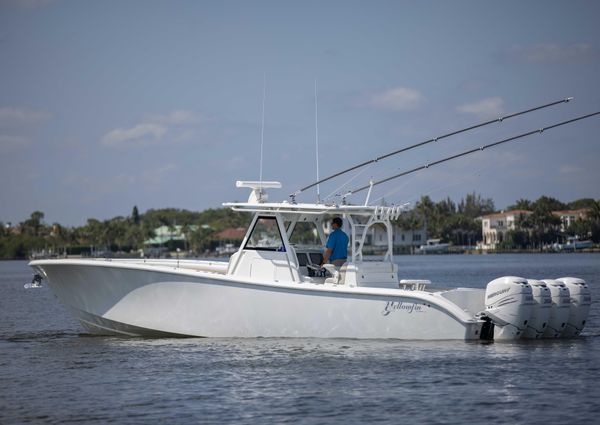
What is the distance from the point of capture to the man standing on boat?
62.9 feet

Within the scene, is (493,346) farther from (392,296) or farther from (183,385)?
(183,385)

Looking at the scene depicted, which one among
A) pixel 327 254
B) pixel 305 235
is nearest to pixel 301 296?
pixel 327 254

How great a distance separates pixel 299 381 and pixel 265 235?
4.83 meters

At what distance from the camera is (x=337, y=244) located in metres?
19.2

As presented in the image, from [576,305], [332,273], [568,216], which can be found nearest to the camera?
[576,305]

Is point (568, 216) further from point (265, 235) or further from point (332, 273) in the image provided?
point (332, 273)

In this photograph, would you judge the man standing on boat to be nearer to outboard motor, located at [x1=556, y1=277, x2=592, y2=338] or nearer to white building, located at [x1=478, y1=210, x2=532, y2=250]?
outboard motor, located at [x1=556, y1=277, x2=592, y2=338]

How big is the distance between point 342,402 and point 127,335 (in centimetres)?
726

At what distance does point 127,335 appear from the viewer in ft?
65.1

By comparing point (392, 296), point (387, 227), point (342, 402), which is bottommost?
point (342, 402)

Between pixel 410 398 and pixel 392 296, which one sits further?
pixel 392 296

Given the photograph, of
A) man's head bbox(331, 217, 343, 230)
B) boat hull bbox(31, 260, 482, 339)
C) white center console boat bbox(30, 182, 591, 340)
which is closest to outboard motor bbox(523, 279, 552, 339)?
white center console boat bbox(30, 182, 591, 340)

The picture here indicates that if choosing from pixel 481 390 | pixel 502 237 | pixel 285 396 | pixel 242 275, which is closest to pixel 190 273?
pixel 242 275

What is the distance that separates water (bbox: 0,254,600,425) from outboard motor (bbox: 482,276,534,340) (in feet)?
0.98
